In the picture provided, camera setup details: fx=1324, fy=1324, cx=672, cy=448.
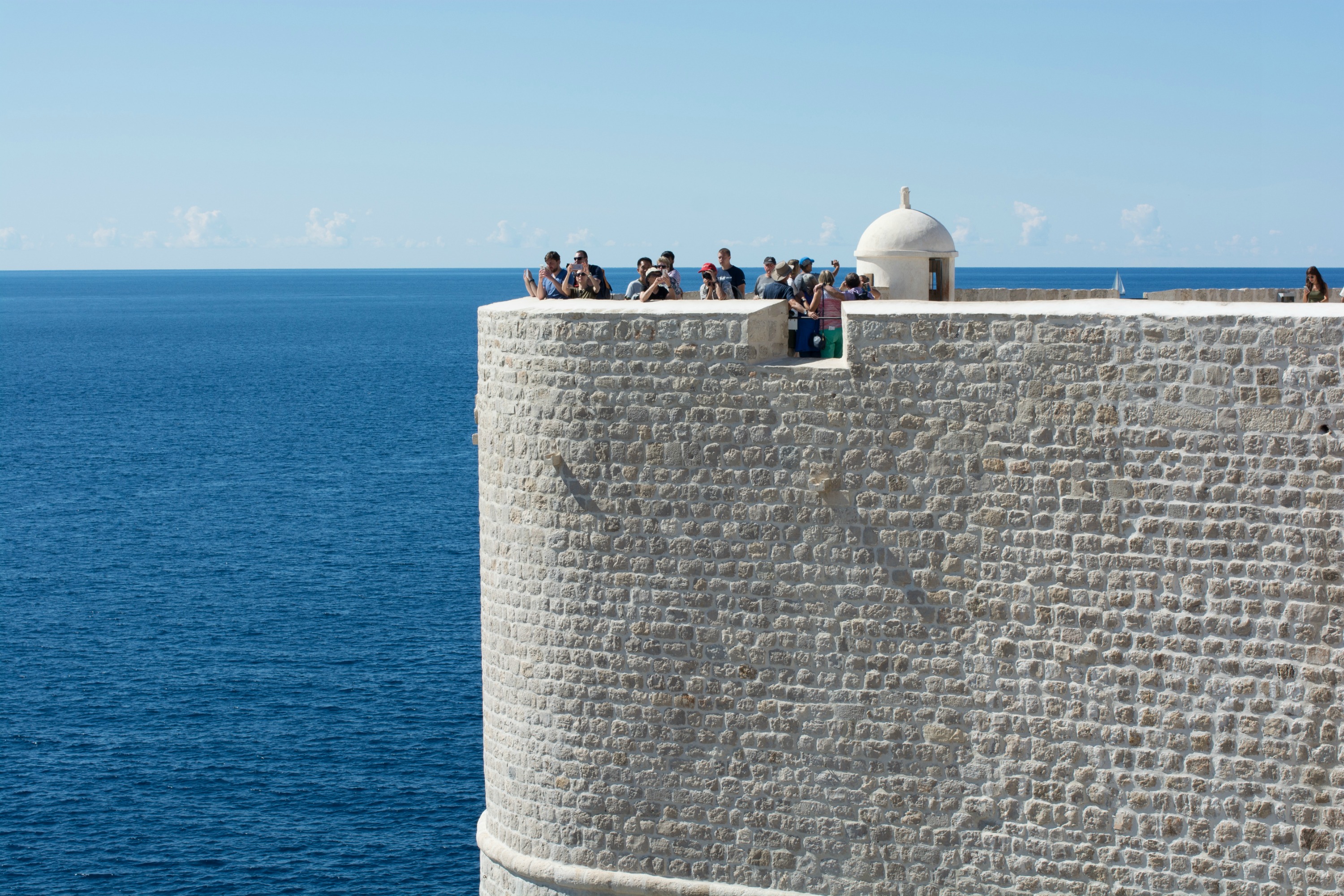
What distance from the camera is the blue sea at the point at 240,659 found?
82.3 ft

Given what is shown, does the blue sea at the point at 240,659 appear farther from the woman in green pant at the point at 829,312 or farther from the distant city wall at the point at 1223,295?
the distant city wall at the point at 1223,295

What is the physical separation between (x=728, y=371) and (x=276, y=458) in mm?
57040

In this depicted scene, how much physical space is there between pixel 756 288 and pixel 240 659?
2546cm

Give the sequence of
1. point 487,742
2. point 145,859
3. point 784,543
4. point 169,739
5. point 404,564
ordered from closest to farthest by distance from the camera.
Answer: point 784,543 < point 487,742 < point 145,859 < point 169,739 < point 404,564

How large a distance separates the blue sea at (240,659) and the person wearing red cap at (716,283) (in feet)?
47.0

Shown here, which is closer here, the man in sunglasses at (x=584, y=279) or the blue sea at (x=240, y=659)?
the man in sunglasses at (x=584, y=279)

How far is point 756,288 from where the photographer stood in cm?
1351

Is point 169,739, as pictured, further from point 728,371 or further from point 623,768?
point 728,371

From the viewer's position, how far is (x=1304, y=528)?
10227mm

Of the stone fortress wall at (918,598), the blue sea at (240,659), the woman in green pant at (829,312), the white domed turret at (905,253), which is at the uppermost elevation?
the white domed turret at (905,253)

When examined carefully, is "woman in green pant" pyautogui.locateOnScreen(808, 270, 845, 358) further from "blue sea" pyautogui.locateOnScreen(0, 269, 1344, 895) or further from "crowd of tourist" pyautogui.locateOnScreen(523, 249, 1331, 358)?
"blue sea" pyautogui.locateOnScreen(0, 269, 1344, 895)

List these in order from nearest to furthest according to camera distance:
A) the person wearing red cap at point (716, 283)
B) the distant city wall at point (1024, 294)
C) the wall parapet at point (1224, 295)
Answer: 1. the person wearing red cap at point (716, 283)
2. the wall parapet at point (1224, 295)
3. the distant city wall at point (1024, 294)

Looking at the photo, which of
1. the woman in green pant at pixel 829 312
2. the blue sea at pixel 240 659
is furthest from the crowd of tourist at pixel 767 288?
the blue sea at pixel 240 659

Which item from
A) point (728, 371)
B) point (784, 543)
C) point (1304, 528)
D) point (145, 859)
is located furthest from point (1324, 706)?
point (145, 859)
